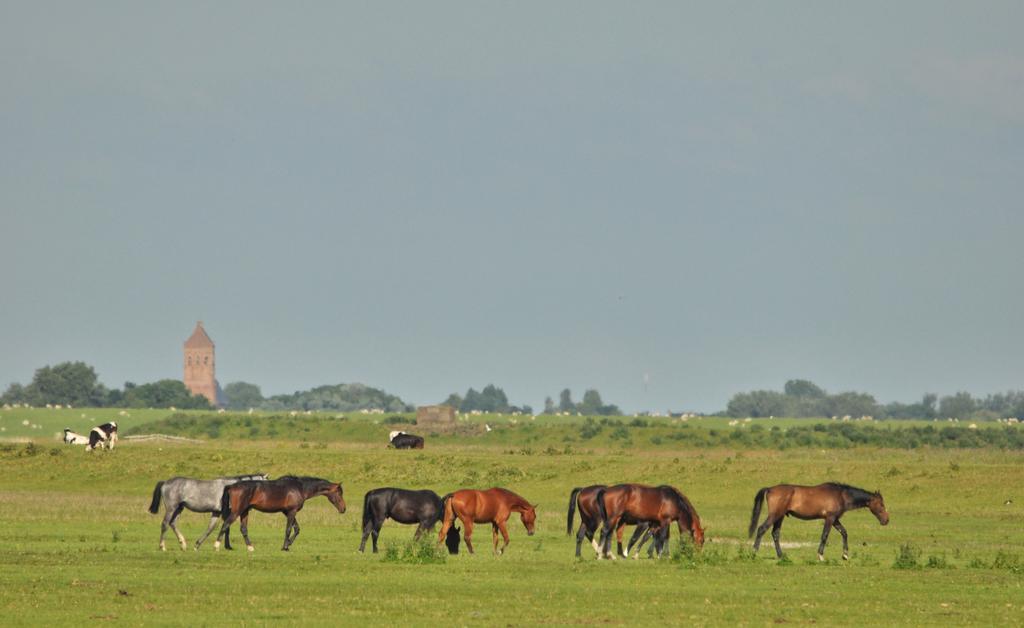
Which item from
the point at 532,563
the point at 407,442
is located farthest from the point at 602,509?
the point at 407,442

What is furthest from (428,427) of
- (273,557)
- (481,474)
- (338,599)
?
(338,599)

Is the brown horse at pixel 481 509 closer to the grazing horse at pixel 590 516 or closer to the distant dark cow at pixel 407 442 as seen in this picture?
the grazing horse at pixel 590 516

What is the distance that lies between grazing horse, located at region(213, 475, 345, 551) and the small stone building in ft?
217

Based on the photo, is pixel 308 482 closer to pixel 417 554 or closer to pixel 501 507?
pixel 417 554

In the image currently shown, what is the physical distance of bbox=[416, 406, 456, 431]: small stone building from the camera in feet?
331

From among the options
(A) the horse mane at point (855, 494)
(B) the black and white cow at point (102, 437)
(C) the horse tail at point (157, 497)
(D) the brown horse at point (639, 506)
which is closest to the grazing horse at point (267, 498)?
(C) the horse tail at point (157, 497)

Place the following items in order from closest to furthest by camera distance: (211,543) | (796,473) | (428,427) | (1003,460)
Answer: (211,543)
(796,473)
(1003,460)
(428,427)

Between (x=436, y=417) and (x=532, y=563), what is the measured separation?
7186 centimetres

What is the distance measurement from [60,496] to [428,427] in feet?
157

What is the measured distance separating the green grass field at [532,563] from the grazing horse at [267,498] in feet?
2.50

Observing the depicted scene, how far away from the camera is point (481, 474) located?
61.2 metres

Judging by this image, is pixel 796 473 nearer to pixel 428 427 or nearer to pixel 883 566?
pixel 883 566

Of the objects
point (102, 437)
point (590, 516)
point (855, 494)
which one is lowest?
point (590, 516)

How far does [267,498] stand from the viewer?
109 feet
